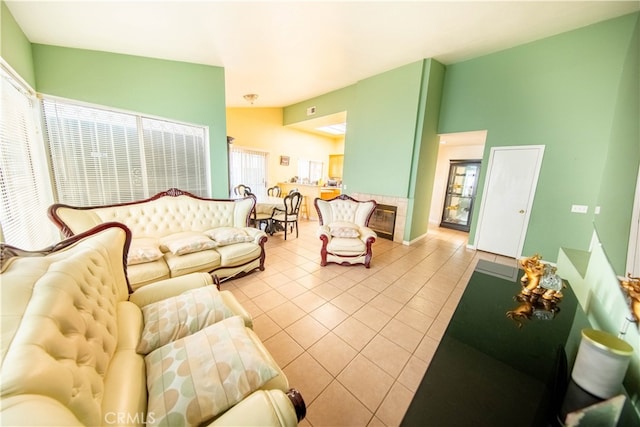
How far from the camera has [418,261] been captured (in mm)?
3662

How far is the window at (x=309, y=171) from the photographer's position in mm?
7854

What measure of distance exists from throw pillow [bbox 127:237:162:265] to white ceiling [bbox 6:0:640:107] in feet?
7.65

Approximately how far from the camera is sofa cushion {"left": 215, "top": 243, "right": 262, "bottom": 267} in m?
2.59

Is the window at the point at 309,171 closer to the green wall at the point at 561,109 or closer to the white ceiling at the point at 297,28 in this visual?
the white ceiling at the point at 297,28

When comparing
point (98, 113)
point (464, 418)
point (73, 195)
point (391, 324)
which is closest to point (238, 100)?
point (98, 113)

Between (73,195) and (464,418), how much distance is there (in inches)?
172

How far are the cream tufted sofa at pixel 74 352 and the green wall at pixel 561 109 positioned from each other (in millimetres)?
4557

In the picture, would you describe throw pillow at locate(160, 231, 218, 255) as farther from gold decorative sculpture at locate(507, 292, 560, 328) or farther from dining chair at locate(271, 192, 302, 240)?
gold decorative sculpture at locate(507, 292, 560, 328)

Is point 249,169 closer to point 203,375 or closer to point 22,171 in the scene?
point 22,171

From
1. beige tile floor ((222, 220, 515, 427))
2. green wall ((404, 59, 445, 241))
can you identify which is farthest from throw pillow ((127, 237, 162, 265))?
green wall ((404, 59, 445, 241))

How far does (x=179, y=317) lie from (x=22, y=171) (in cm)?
264

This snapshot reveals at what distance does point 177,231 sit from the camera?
2.89 m

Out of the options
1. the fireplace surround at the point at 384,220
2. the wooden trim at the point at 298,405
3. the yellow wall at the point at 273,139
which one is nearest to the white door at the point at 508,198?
the fireplace surround at the point at 384,220

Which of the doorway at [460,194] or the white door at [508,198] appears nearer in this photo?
the white door at [508,198]
